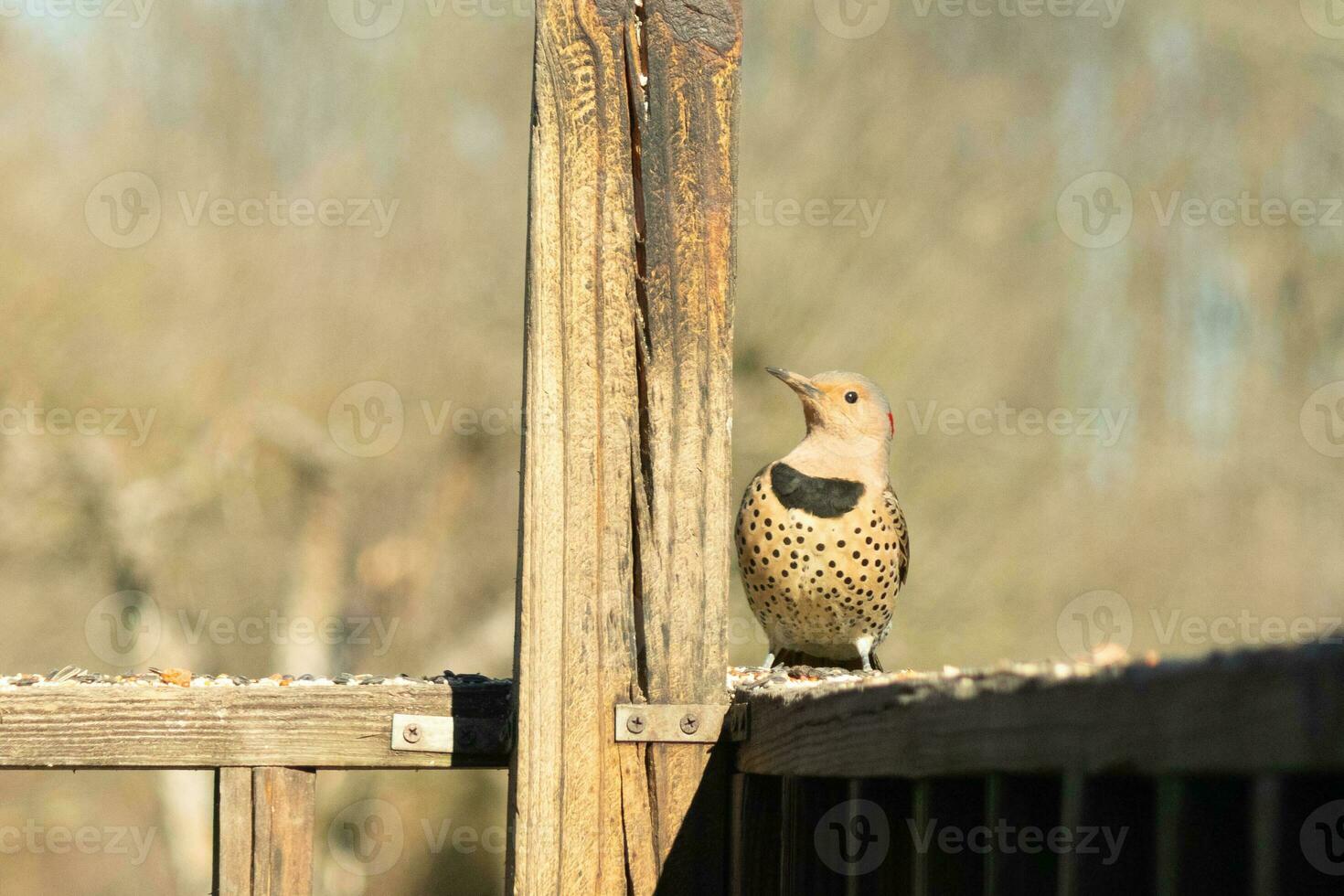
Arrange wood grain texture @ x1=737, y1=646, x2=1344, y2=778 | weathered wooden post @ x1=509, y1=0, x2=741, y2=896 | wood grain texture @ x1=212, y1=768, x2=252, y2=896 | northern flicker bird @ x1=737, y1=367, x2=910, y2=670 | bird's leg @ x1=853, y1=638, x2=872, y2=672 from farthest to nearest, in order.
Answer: bird's leg @ x1=853, y1=638, x2=872, y2=672 < northern flicker bird @ x1=737, y1=367, x2=910, y2=670 < wood grain texture @ x1=212, y1=768, x2=252, y2=896 < weathered wooden post @ x1=509, y1=0, x2=741, y2=896 < wood grain texture @ x1=737, y1=646, x2=1344, y2=778

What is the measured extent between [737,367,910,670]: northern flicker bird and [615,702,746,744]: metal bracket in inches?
69.7

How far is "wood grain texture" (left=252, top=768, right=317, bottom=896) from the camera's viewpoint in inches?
88.8

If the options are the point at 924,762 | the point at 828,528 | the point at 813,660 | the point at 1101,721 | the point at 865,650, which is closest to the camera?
the point at 1101,721

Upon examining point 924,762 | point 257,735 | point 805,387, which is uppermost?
point 805,387

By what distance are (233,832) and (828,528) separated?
2079mm

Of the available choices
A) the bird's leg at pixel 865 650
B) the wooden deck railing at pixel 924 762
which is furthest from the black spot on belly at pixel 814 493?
the wooden deck railing at pixel 924 762

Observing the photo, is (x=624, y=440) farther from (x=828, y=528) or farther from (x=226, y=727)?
(x=828, y=528)

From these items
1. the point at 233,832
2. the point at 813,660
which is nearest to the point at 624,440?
the point at 233,832

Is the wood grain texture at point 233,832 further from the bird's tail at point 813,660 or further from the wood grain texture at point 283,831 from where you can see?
the bird's tail at point 813,660

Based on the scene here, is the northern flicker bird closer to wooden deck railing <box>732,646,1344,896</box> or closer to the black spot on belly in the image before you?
the black spot on belly

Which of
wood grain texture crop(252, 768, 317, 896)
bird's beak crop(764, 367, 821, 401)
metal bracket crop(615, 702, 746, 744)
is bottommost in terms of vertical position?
wood grain texture crop(252, 768, 317, 896)

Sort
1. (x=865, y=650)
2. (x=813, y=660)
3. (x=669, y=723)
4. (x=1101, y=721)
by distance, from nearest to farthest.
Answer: (x=1101, y=721) → (x=669, y=723) → (x=865, y=650) → (x=813, y=660)

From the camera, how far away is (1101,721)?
3.84ft

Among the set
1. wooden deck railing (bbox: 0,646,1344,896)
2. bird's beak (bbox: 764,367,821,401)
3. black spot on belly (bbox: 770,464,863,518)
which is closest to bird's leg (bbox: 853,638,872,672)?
black spot on belly (bbox: 770,464,863,518)
